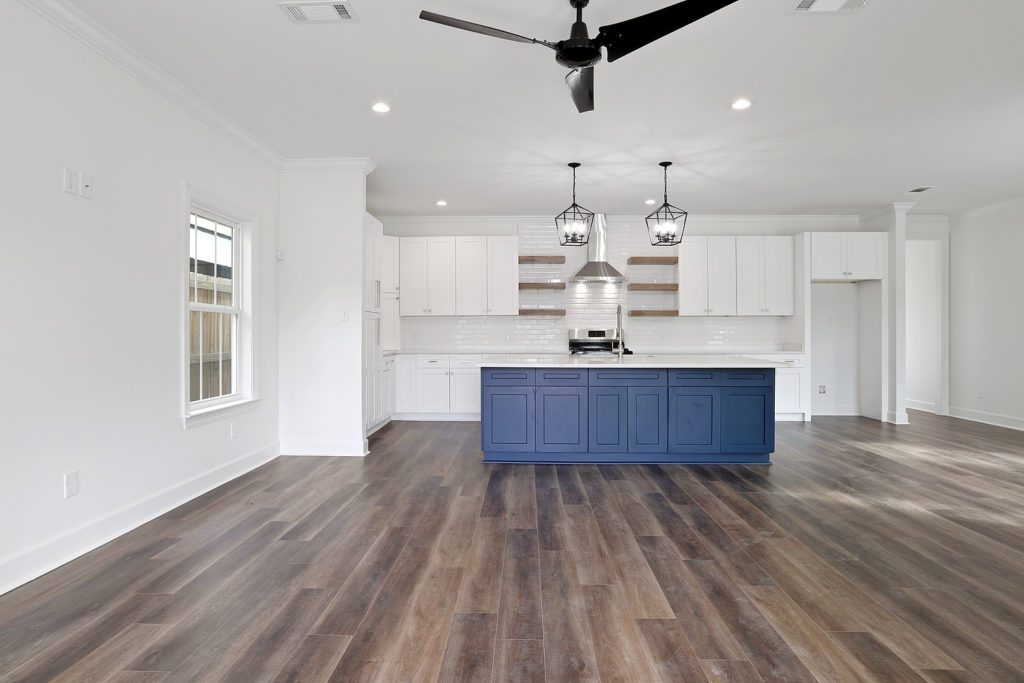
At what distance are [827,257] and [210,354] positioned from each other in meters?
7.32

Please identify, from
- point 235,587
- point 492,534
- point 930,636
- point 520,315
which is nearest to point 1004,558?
point 930,636

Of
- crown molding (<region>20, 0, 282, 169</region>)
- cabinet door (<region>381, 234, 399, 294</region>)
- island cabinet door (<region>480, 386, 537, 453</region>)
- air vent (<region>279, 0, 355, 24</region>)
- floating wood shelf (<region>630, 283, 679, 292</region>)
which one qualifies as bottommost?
island cabinet door (<region>480, 386, 537, 453</region>)

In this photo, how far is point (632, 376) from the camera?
183 inches

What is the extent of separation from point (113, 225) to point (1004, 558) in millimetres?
5243

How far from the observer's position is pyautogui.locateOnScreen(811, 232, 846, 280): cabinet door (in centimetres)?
690

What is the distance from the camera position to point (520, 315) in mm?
7418

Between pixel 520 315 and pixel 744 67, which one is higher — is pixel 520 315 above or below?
below

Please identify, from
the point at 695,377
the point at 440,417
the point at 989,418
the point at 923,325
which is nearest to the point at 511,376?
the point at 695,377

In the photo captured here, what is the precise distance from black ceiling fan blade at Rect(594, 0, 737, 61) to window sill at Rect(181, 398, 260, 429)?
11.7 ft

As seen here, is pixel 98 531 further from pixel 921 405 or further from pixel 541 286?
pixel 921 405

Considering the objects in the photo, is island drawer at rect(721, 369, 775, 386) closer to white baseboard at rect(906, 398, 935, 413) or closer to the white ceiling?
the white ceiling

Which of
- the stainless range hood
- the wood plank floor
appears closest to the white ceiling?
Answer: the stainless range hood

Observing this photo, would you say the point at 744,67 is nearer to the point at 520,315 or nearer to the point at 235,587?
the point at 235,587

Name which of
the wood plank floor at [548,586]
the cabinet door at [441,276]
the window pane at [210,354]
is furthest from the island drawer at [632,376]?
the window pane at [210,354]
